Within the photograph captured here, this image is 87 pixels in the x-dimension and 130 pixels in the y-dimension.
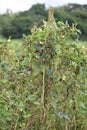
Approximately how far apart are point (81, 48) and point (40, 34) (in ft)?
0.82

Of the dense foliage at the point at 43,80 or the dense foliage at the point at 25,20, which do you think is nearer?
the dense foliage at the point at 43,80

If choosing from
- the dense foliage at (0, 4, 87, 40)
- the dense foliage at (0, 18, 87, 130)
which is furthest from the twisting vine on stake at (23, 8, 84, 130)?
the dense foliage at (0, 4, 87, 40)

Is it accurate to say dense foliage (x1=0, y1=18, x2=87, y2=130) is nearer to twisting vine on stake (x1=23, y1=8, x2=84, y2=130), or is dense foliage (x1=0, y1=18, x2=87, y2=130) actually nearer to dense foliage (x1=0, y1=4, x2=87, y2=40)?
twisting vine on stake (x1=23, y1=8, x2=84, y2=130)

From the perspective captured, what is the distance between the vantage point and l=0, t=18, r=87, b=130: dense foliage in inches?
82.7

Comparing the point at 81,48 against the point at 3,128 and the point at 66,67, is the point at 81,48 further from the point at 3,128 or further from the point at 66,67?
the point at 3,128

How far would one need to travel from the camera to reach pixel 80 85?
225cm

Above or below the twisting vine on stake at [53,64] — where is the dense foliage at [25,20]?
below

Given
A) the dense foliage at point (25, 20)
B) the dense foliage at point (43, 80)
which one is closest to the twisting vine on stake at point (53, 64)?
the dense foliage at point (43, 80)

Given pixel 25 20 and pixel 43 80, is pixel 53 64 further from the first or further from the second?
pixel 25 20

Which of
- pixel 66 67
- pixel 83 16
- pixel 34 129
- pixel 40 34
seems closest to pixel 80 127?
pixel 34 129

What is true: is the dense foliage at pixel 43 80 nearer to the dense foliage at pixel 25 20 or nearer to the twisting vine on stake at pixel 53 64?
the twisting vine on stake at pixel 53 64

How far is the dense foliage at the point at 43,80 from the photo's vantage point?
210cm

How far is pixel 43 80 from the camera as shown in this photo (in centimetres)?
212

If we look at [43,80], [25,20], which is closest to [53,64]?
[43,80]
